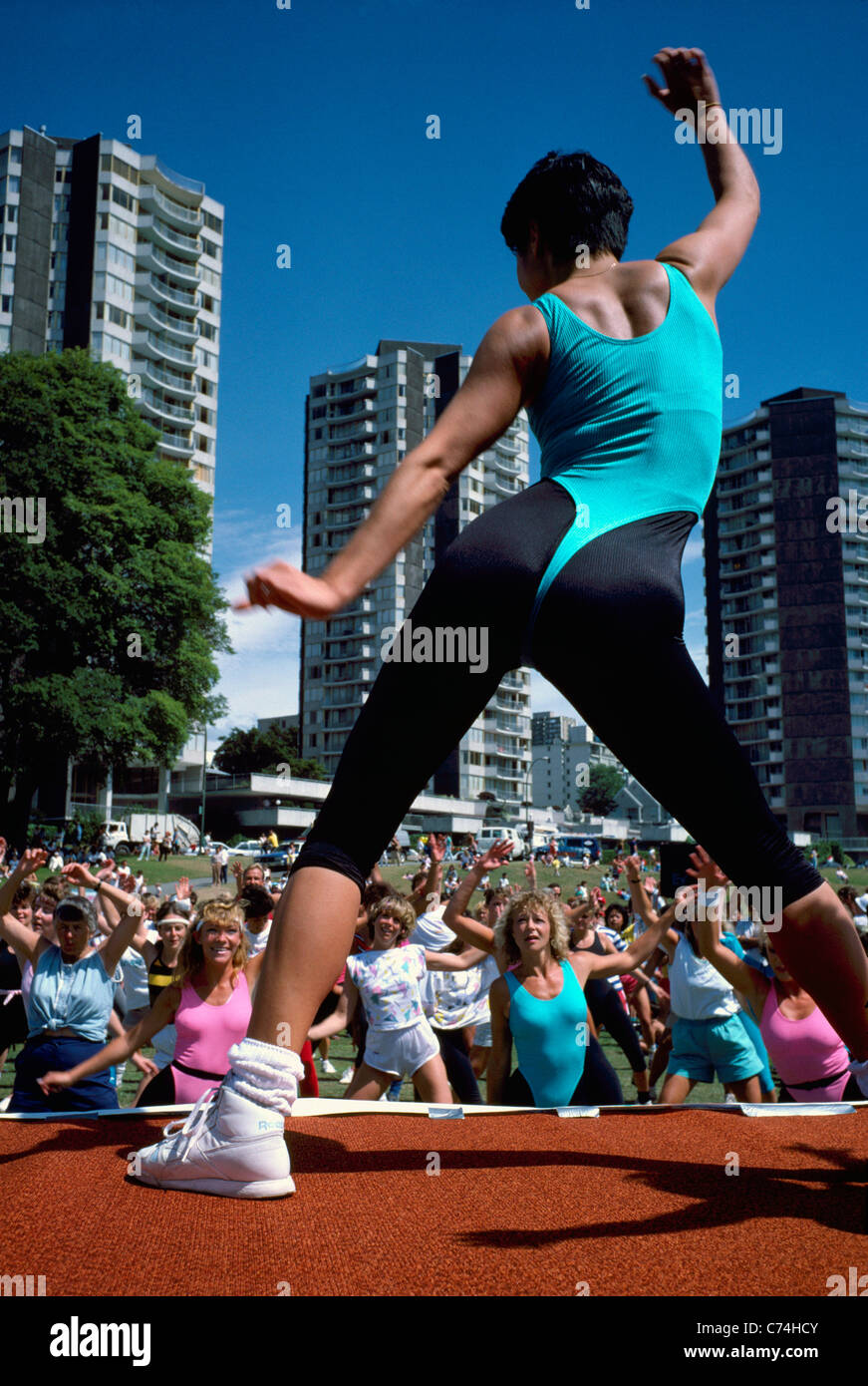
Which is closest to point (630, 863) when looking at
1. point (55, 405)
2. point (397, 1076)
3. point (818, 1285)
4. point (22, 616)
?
point (397, 1076)

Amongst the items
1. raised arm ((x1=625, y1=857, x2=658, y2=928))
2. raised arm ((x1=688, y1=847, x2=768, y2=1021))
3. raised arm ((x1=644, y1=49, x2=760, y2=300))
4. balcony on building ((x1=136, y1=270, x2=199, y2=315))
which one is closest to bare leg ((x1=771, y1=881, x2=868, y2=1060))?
raised arm ((x1=688, y1=847, x2=768, y2=1021))

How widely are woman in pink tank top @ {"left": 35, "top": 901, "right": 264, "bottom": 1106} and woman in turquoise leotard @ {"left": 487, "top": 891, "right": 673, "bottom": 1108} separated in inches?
59.6

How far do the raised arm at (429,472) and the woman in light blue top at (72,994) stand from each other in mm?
4225

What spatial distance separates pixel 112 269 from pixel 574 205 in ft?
245

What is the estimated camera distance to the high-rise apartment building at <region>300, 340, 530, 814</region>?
319ft

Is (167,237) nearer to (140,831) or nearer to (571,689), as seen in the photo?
(140,831)

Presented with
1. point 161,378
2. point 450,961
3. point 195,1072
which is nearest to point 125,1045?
point 195,1072

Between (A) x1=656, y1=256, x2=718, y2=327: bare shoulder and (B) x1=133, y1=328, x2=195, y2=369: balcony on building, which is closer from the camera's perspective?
(A) x1=656, y1=256, x2=718, y2=327: bare shoulder

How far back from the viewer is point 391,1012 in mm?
7055

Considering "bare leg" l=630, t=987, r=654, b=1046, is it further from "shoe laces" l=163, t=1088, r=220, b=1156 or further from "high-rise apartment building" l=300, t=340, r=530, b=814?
"high-rise apartment building" l=300, t=340, r=530, b=814

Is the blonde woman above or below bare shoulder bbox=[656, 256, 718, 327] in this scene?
below

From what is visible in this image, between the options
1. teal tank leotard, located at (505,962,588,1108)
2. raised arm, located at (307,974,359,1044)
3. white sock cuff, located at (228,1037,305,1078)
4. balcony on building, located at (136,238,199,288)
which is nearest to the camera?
white sock cuff, located at (228,1037,305,1078)

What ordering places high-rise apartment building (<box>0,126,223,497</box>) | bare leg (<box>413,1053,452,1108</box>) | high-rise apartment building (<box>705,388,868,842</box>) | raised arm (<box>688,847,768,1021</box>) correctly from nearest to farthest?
raised arm (<box>688,847,768,1021</box>) < bare leg (<box>413,1053,452,1108</box>) < high-rise apartment building (<box>0,126,223,497</box>) < high-rise apartment building (<box>705,388,868,842</box>)

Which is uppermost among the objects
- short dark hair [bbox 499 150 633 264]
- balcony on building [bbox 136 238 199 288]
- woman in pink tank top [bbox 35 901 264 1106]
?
balcony on building [bbox 136 238 199 288]
